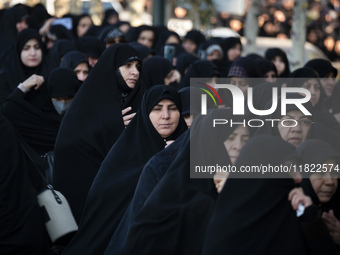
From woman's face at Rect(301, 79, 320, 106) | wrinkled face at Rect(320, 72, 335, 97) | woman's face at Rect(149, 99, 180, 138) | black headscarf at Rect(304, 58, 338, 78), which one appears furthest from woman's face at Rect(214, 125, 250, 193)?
black headscarf at Rect(304, 58, 338, 78)

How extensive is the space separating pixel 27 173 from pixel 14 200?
0.21 meters

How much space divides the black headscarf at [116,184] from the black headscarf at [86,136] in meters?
0.87

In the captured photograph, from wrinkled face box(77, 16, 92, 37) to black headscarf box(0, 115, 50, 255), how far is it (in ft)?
20.6

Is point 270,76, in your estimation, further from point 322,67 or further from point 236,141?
point 236,141

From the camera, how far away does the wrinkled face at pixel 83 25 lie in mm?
11445

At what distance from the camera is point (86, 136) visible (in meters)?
6.17

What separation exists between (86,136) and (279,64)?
432 cm

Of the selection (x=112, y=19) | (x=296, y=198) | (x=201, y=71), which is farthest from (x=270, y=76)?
(x=296, y=198)

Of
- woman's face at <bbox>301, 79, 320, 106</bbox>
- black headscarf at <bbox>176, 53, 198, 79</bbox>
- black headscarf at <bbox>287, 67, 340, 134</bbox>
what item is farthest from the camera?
black headscarf at <bbox>176, 53, 198, 79</bbox>

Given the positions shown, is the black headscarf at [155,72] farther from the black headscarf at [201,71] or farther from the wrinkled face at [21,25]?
the wrinkled face at [21,25]

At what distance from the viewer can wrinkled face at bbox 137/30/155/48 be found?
10.1m

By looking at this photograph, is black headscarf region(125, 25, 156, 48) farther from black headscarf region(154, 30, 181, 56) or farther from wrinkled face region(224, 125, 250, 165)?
wrinkled face region(224, 125, 250, 165)

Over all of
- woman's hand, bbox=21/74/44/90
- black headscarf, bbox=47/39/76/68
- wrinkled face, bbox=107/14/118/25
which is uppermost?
woman's hand, bbox=21/74/44/90

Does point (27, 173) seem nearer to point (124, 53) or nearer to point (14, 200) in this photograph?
point (14, 200)
